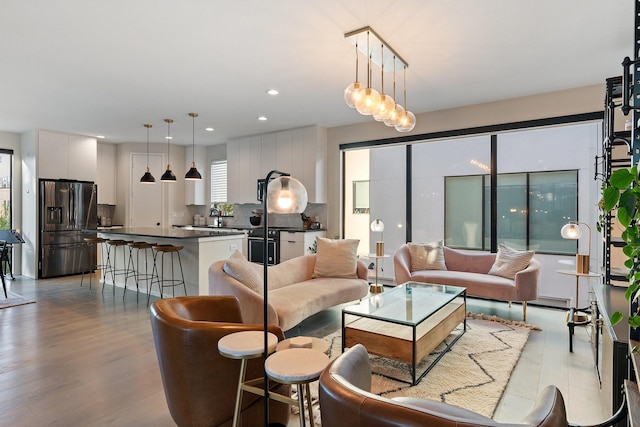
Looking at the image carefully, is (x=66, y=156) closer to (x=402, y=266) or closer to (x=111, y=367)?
(x=111, y=367)

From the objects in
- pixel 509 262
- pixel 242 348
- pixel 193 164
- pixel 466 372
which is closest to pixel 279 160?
pixel 193 164

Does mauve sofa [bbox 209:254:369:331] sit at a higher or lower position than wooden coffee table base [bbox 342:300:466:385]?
higher

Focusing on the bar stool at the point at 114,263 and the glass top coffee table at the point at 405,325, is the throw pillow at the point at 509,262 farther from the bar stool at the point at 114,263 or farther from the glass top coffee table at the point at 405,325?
the bar stool at the point at 114,263

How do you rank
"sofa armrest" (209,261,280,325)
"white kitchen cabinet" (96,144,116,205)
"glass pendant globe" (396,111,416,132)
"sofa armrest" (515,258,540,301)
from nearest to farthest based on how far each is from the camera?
1. "sofa armrest" (209,261,280,325)
2. "glass pendant globe" (396,111,416,132)
3. "sofa armrest" (515,258,540,301)
4. "white kitchen cabinet" (96,144,116,205)

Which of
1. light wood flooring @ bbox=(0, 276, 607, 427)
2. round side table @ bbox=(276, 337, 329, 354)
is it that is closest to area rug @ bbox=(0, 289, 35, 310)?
light wood flooring @ bbox=(0, 276, 607, 427)

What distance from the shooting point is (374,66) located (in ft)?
11.6

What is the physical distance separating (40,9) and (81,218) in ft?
17.1

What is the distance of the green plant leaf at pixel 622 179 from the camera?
78 centimetres

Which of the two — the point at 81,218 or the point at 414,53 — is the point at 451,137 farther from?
the point at 81,218

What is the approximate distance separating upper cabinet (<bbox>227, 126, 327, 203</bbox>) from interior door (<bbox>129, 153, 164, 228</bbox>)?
184 cm

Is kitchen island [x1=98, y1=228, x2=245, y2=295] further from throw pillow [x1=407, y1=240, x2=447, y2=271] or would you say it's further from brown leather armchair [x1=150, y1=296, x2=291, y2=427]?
brown leather armchair [x1=150, y1=296, x2=291, y2=427]

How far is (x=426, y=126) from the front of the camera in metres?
5.25

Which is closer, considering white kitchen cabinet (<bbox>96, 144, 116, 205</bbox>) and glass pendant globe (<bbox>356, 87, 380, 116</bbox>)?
glass pendant globe (<bbox>356, 87, 380, 116</bbox>)

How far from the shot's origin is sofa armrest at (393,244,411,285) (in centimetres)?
462
